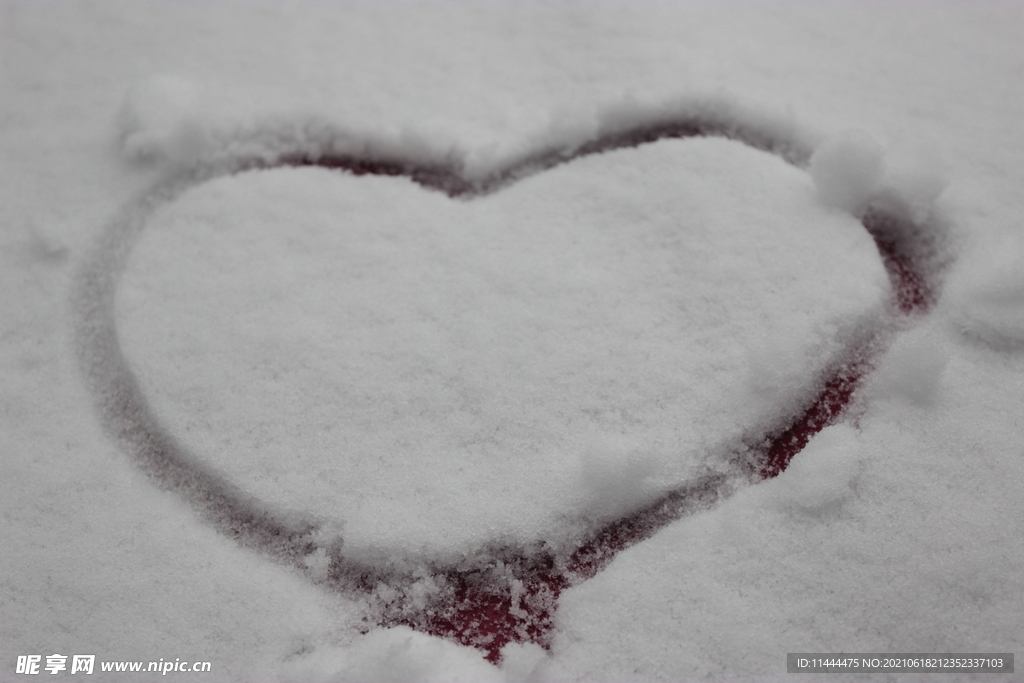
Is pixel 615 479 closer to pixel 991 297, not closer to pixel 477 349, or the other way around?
pixel 477 349

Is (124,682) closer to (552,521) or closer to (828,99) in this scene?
(552,521)

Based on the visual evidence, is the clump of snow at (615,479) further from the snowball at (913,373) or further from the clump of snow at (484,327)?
the snowball at (913,373)

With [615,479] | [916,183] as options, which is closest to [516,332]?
[615,479]

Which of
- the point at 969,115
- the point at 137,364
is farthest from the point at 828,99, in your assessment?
the point at 137,364

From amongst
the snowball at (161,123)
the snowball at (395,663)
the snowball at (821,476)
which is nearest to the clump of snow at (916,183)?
the snowball at (821,476)

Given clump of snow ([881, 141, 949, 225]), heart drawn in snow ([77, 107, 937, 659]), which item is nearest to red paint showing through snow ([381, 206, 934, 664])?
heart drawn in snow ([77, 107, 937, 659])

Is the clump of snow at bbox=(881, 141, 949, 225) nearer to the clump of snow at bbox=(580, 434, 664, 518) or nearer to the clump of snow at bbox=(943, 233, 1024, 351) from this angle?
the clump of snow at bbox=(943, 233, 1024, 351)
